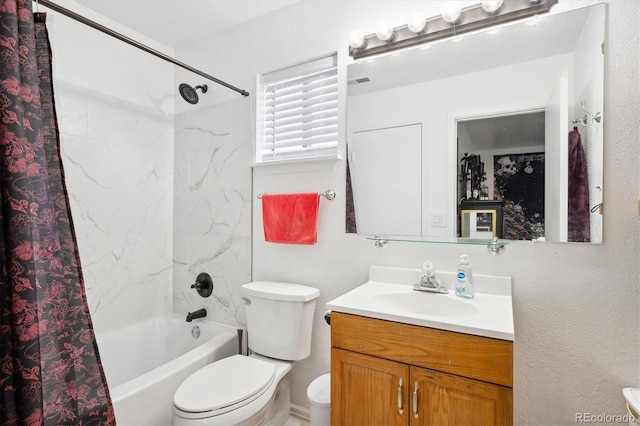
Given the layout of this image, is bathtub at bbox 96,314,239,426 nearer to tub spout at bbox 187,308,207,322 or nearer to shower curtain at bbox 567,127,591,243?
tub spout at bbox 187,308,207,322

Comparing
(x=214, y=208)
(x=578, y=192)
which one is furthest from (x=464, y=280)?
(x=214, y=208)

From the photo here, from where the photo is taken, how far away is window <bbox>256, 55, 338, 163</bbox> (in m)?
1.89

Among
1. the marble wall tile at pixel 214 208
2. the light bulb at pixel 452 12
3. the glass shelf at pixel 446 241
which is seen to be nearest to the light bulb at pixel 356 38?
the light bulb at pixel 452 12

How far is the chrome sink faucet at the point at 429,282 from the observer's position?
1.50 meters

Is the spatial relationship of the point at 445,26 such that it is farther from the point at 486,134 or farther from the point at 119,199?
the point at 119,199

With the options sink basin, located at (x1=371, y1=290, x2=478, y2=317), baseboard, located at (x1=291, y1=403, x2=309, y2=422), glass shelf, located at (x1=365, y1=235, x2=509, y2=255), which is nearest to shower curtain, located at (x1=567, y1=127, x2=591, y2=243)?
glass shelf, located at (x1=365, y1=235, x2=509, y2=255)

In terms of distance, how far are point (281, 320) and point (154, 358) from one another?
112 centimetres

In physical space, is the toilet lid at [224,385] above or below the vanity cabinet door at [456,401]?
below

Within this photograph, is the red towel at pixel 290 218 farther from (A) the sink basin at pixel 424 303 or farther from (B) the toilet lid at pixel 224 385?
(B) the toilet lid at pixel 224 385

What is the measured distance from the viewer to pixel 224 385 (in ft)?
4.74

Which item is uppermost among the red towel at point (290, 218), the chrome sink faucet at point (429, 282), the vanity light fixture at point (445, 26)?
the vanity light fixture at point (445, 26)

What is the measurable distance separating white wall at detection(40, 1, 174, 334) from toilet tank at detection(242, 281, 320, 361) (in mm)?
933

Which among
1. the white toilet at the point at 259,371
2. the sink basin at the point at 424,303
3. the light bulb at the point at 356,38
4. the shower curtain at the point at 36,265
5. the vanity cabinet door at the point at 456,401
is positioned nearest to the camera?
the shower curtain at the point at 36,265

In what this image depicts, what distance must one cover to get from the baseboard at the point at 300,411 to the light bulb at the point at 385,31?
2054 mm
